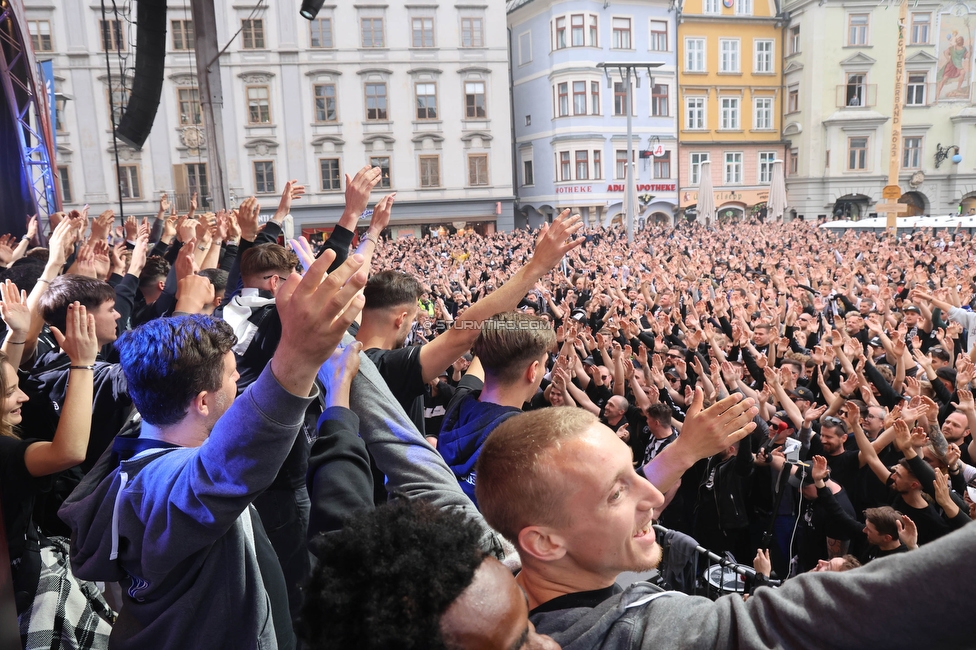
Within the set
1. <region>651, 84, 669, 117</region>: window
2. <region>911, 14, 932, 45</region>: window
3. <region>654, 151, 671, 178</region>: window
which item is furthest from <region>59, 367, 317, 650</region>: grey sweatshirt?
<region>911, 14, 932, 45</region>: window

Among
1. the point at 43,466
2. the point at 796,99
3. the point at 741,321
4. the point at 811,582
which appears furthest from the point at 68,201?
the point at 796,99

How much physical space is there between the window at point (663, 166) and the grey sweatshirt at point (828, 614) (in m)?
37.3

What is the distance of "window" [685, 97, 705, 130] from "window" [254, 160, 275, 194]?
72.5 feet

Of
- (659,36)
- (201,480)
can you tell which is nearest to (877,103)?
(659,36)

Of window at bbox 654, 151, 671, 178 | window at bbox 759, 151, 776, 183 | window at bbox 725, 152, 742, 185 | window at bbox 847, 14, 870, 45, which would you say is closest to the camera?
window at bbox 847, 14, 870, 45

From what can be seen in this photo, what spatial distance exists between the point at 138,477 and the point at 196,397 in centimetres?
24

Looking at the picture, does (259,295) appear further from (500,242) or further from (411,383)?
(500,242)

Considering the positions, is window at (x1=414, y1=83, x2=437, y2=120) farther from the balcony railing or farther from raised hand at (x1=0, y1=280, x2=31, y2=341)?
raised hand at (x1=0, y1=280, x2=31, y2=341)

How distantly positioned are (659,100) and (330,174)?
1785 centimetres

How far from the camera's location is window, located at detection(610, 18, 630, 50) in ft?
113

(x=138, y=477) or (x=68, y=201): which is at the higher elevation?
(x=68, y=201)

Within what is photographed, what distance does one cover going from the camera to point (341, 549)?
1021 mm

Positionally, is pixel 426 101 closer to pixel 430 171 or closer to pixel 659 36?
pixel 430 171

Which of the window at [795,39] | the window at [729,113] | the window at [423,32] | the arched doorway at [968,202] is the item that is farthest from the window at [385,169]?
the arched doorway at [968,202]
